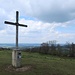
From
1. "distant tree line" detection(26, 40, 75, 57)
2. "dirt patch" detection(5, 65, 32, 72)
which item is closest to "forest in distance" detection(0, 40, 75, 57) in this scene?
"distant tree line" detection(26, 40, 75, 57)

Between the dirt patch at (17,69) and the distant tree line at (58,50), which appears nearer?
the dirt patch at (17,69)

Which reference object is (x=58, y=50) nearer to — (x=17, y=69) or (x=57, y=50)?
(x=57, y=50)

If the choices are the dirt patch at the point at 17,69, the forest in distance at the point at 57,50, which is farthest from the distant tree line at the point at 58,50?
the dirt patch at the point at 17,69

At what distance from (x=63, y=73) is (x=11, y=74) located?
284 cm

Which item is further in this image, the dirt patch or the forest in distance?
the forest in distance

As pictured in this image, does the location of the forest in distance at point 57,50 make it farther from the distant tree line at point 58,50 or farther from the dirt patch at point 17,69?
the dirt patch at point 17,69

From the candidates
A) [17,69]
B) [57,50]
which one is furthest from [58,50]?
[17,69]

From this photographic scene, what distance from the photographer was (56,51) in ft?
96.0

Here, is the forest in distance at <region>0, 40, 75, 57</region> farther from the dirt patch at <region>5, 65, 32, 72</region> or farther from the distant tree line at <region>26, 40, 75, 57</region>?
the dirt patch at <region>5, 65, 32, 72</region>

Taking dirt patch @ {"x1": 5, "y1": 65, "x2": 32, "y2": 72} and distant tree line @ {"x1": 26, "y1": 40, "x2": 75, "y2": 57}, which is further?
distant tree line @ {"x1": 26, "y1": 40, "x2": 75, "y2": 57}

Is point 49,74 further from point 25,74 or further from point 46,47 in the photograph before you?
point 46,47

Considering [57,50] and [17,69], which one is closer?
[17,69]

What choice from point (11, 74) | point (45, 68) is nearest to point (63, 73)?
point (45, 68)

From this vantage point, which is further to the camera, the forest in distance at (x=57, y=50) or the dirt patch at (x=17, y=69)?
the forest in distance at (x=57, y=50)
